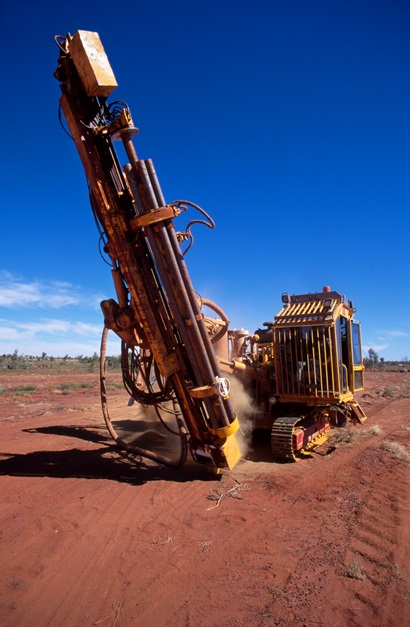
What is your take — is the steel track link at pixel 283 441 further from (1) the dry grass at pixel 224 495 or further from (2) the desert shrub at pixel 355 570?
(2) the desert shrub at pixel 355 570

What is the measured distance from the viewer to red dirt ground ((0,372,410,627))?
325 centimetres

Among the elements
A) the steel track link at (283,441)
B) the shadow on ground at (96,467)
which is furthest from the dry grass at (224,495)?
the steel track link at (283,441)

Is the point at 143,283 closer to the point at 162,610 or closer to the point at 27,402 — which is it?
the point at 162,610

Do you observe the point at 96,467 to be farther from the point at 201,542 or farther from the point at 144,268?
the point at 144,268

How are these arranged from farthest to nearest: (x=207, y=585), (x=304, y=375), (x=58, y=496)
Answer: (x=304, y=375)
(x=58, y=496)
(x=207, y=585)

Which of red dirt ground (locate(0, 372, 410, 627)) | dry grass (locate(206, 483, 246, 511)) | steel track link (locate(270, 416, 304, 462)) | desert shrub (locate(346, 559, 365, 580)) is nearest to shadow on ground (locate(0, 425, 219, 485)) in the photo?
red dirt ground (locate(0, 372, 410, 627))

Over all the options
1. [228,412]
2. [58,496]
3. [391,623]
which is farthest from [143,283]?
[391,623]

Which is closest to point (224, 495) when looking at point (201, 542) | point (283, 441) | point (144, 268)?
point (201, 542)

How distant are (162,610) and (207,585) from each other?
475 millimetres

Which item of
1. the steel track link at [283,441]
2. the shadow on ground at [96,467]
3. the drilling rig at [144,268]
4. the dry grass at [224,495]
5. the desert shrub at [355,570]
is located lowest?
the desert shrub at [355,570]

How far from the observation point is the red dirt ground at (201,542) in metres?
3.25

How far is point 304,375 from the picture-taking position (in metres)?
8.05

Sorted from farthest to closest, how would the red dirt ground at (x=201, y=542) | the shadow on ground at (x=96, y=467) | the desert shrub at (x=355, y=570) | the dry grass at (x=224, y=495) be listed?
the shadow on ground at (x=96, y=467) → the dry grass at (x=224, y=495) → the desert shrub at (x=355, y=570) → the red dirt ground at (x=201, y=542)

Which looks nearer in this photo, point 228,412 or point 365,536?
point 365,536
